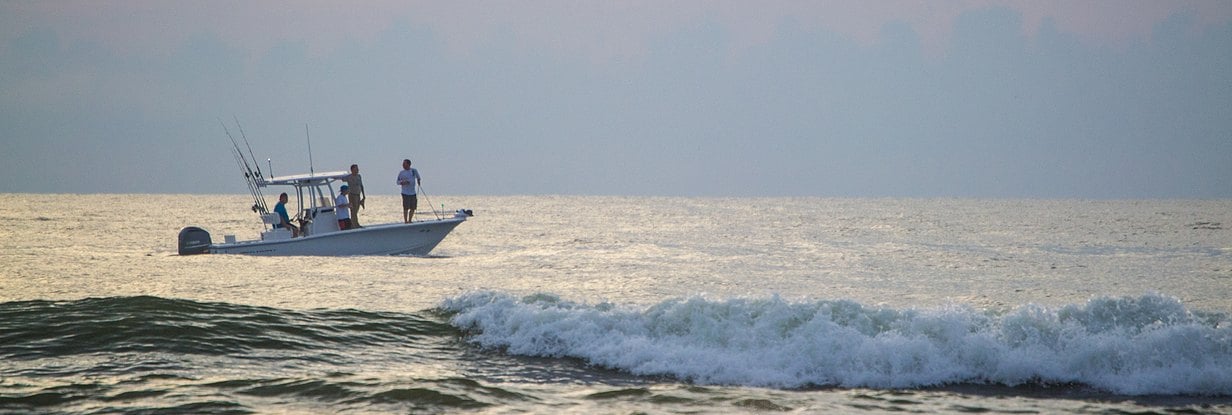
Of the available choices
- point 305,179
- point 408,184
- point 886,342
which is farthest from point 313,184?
point 886,342

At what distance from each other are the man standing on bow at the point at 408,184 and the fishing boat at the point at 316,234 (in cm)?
64

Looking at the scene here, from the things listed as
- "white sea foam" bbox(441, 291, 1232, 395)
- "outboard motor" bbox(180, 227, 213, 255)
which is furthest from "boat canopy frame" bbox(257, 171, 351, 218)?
"white sea foam" bbox(441, 291, 1232, 395)

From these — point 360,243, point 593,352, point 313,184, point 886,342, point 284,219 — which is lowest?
point 593,352

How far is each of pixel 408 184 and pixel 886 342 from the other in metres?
17.7

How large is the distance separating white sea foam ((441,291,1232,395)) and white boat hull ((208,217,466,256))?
13209 mm

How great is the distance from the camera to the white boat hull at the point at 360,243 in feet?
82.6

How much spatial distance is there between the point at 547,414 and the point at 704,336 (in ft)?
12.0

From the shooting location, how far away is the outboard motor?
27172 millimetres

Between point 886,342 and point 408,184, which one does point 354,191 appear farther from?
point 886,342

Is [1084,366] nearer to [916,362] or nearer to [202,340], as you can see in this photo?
[916,362]

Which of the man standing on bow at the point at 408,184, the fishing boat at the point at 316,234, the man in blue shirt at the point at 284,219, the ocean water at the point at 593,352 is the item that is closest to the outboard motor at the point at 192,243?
the fishing boat at the point at 316,234

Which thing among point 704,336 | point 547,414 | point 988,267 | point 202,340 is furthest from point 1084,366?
point 988,267

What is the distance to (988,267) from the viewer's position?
86.8ft

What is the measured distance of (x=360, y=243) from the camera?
2572cm
